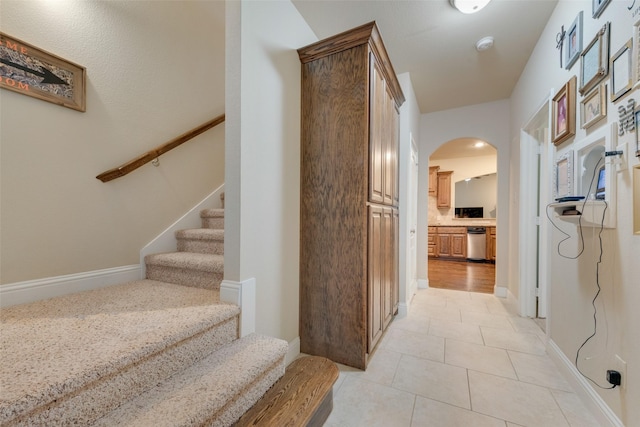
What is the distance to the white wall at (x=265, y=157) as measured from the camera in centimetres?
140

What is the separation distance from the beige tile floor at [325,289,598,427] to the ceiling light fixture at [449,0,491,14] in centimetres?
264

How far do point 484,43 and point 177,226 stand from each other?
3290 mm

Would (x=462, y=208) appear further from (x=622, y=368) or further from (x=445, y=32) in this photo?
(x=622, y=368)

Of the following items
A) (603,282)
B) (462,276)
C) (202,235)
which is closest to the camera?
(603,282)

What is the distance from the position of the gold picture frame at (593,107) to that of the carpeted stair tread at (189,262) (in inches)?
91.2

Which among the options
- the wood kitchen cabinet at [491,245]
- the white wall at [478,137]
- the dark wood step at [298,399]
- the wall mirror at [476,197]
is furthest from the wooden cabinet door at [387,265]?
the wall mirror at [476,197]

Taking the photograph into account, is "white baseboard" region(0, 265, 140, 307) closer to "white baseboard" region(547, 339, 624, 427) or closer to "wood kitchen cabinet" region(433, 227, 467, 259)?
"white baseboard" region(547, 339, 624, 427)

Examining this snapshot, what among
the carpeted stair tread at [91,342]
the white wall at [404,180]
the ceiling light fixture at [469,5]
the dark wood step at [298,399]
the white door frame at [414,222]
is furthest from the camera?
the white door frame at [414,222]

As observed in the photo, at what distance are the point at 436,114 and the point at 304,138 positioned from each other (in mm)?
2913

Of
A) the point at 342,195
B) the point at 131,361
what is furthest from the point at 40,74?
the point at 342,195

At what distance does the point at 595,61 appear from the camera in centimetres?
141

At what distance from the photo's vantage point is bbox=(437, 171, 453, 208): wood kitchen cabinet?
696 cm

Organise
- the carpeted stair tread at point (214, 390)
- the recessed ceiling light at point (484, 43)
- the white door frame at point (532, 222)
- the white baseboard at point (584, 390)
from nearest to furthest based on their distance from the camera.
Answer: the carpeted stair tread at point (214, 390) < the white baseboard at point (584, 390) < the recessed ceiling light at point (484, 43) < the white door frame at point (532, 222)

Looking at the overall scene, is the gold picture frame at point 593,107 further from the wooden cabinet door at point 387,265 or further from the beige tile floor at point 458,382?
the beige tile floor at point 458,382
